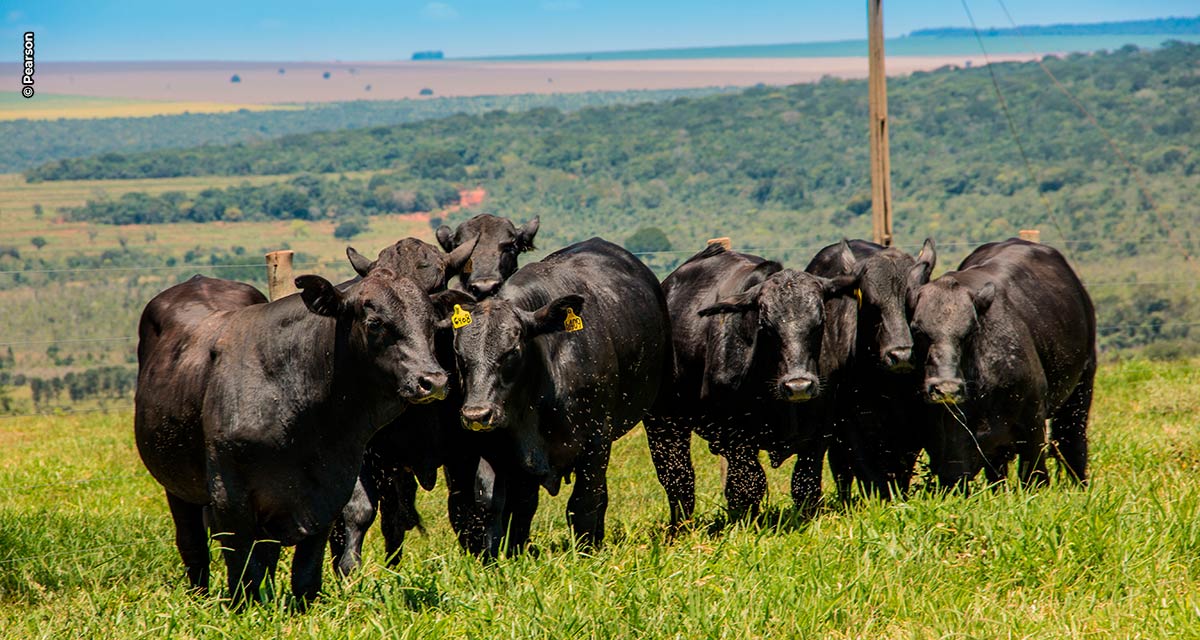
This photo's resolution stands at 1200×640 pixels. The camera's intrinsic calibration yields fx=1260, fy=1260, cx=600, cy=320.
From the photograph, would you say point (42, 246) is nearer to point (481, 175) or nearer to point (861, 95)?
point (481, 175)

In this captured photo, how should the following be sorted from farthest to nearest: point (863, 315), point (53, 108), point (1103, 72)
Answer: point (53, 108), point (1103, 72), point (863, 315)

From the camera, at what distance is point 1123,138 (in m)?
69.1

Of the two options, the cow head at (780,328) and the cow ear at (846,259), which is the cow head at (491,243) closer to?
the cow head at (780,328)

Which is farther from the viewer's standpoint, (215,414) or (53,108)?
(53,108)

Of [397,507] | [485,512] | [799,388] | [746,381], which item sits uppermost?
[799,388]

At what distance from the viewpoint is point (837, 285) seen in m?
8.10

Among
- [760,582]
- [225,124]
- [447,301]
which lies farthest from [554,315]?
[225,124]

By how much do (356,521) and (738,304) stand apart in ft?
9.00

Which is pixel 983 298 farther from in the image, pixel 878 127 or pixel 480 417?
pixel 878 127

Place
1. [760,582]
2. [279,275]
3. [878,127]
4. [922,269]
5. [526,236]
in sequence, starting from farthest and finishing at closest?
[878,127]
[279,275]
[526,236]
[922,269]
[760,582]

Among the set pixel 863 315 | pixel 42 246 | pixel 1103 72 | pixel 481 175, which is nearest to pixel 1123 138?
pixel 1103 72

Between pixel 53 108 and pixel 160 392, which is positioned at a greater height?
pixel 53 108

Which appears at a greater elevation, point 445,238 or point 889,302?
point 445,238

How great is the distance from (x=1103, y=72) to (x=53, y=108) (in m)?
74.4
